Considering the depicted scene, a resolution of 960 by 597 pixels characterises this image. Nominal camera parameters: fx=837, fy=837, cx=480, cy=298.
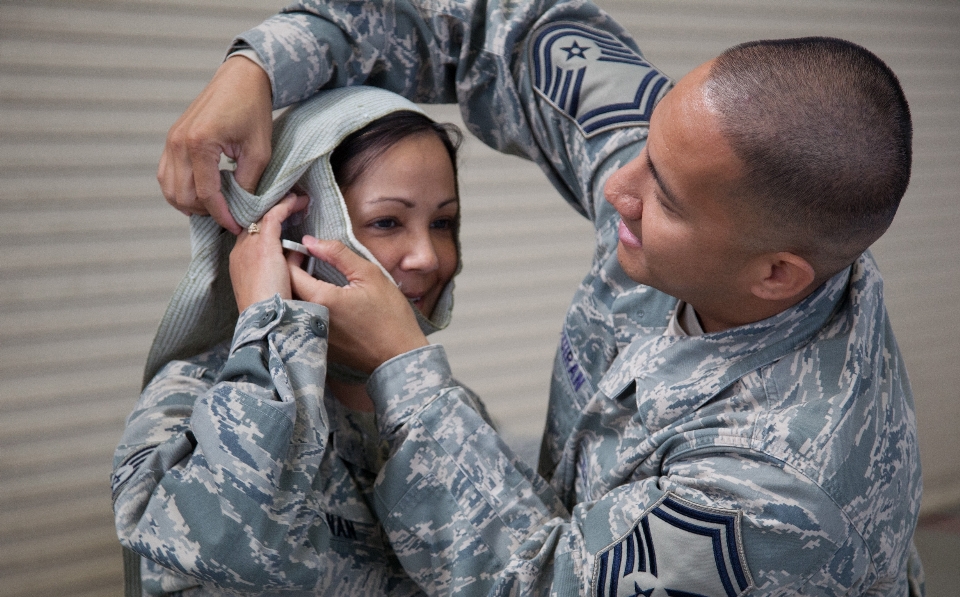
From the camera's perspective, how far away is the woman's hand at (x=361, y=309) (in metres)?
1.33

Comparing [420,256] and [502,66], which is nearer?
[420,256]

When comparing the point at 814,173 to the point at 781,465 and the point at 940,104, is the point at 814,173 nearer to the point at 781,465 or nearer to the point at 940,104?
the point at 781,465

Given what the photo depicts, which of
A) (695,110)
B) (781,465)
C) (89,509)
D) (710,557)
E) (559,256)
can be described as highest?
(695,110)

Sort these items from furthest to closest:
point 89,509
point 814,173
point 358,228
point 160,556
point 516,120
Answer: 1. point 89,509
2. point 516,120
3. point 358,228
4. point 160,556
5. point 814,173

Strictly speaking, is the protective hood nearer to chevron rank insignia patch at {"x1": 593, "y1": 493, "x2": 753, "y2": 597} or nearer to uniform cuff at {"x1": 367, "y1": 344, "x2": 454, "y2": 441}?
uniform cuff at {"x1": 367, "y1": 344, "x2": 454, "y2": 441}

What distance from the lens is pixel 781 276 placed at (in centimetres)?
113

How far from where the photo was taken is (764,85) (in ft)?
3.43

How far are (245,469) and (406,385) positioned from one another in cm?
28

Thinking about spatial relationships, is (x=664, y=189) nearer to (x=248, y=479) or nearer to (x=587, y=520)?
(x=587, y=520)

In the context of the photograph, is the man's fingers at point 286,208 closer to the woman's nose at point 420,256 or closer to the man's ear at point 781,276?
the woman's nose at point 420,256

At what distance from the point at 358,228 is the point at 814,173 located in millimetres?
803

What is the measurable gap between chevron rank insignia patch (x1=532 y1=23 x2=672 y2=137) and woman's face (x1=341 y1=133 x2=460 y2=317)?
0.26 metres

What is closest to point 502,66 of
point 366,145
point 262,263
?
point 366,145

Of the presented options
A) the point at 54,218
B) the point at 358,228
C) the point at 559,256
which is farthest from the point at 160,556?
the point at 559,256
